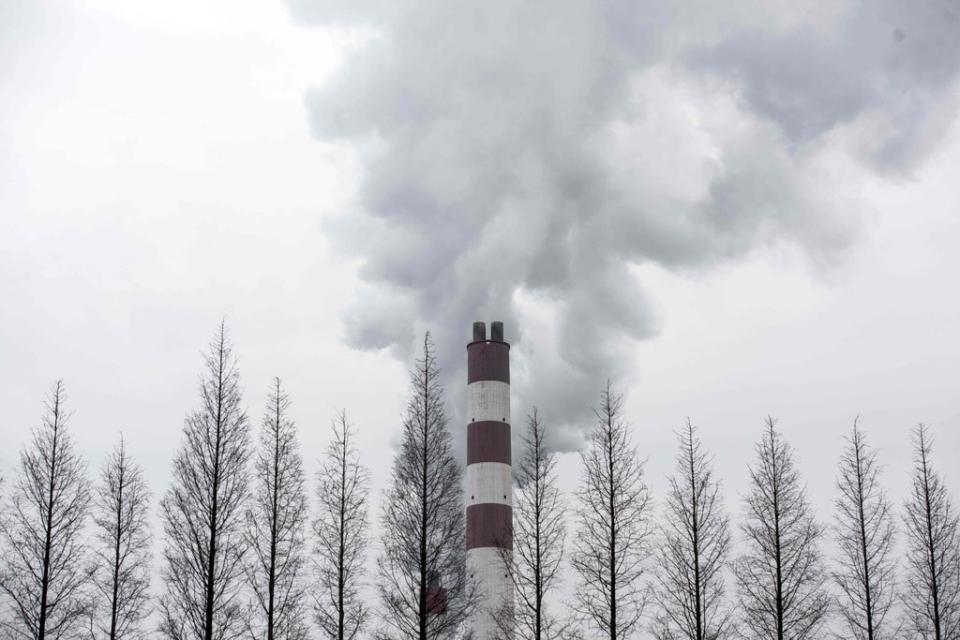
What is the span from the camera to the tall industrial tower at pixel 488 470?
54.3m

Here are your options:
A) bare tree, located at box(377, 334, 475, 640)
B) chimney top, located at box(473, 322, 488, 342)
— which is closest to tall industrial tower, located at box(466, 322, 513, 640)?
chimney top, located at box(473, 322, 488, 342)

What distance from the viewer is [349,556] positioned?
35.9m

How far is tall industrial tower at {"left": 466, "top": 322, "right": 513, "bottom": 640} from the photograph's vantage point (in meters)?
54.3

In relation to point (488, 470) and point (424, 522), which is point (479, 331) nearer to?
point (488, 470)

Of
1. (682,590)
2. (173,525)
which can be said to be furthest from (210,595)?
(682,590)

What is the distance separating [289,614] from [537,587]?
7614mm

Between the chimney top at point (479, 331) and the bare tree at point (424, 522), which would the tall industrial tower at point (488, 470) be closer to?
the chimney top at point (479, 331)

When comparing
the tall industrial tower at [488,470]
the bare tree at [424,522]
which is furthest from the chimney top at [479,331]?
the bare tree at [424,522]

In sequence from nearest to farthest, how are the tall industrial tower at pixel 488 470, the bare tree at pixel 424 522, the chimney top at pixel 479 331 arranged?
the bare tree at pixel 424 522, the tall industrial tower at pixel 488 470, the chimney top at pixel 479 331

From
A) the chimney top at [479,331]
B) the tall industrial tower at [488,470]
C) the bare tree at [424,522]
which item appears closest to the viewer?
the bare tree at [424,522]

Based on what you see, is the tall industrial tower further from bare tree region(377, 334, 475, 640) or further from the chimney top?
bare tree region(377, 334, 475, 640)

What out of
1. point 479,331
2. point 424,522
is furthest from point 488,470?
point 424,522

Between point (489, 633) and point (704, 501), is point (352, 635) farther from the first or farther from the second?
point (489, 633)

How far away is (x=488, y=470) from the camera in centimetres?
5581
